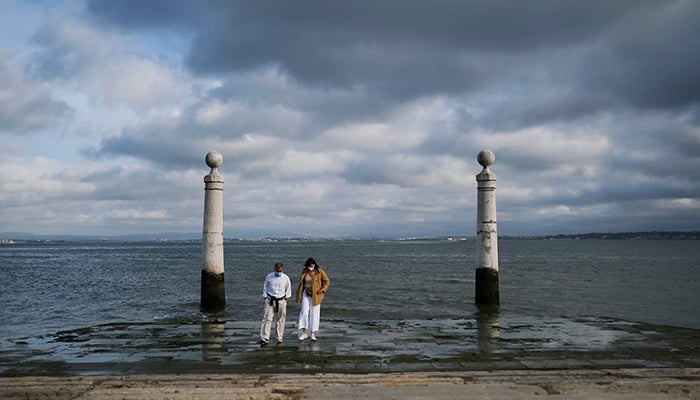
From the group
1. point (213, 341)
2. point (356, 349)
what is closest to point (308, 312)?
point (356, 349)

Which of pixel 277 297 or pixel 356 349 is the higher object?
pixel 277 297

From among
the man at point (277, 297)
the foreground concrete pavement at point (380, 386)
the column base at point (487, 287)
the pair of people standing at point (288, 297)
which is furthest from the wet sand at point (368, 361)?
the column base at point (487, 287)

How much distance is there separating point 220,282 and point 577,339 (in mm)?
10939

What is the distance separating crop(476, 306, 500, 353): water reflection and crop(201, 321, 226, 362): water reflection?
5.27m

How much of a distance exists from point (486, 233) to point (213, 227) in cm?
872

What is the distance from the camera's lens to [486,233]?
18.7m

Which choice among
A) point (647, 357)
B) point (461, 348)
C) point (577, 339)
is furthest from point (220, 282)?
point (647, 357)

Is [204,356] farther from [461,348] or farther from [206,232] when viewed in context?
[206,232]

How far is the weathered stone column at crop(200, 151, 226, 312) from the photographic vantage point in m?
18.2

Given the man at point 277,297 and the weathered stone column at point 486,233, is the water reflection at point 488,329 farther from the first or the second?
the man at point 277,297

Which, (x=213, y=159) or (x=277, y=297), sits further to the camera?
(x=213, y=159)

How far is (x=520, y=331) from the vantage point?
47.9ft

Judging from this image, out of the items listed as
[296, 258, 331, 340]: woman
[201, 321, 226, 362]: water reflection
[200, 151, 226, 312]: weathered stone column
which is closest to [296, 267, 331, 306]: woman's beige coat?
[296, 258, 331, 340]: woman

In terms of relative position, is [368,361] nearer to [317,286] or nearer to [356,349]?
[356,349]
